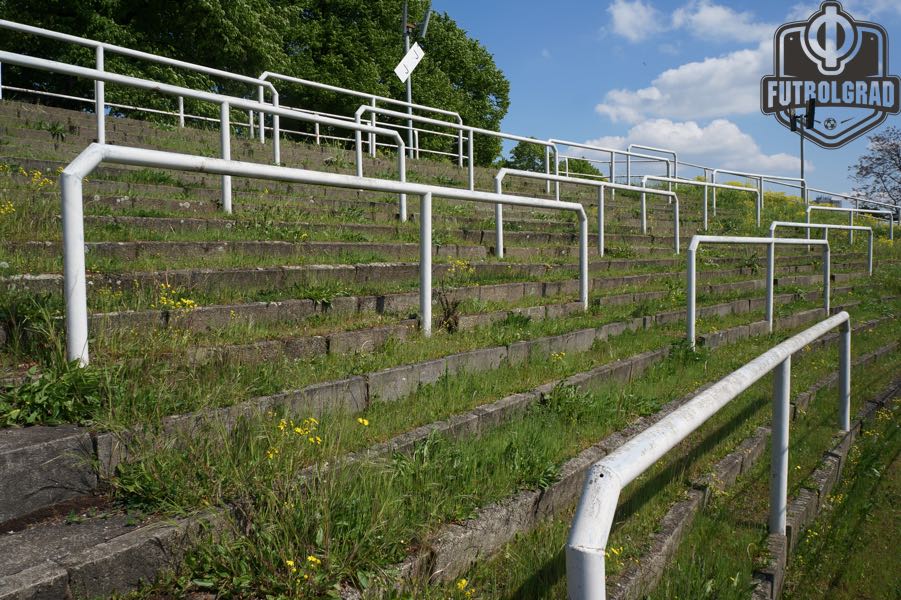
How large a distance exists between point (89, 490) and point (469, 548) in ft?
4.69

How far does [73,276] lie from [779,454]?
338 cm

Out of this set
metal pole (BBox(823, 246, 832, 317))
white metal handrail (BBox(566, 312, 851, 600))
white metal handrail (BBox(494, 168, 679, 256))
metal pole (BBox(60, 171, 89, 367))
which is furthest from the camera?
metal pole (BBox(823, 246, 832, 317))

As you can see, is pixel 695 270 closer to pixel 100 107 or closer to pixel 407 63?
pixel 100 107

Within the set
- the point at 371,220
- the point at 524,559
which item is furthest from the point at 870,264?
the point at 524,559

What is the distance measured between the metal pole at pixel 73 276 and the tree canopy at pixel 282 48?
15346 mm

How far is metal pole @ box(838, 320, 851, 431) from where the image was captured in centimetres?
527

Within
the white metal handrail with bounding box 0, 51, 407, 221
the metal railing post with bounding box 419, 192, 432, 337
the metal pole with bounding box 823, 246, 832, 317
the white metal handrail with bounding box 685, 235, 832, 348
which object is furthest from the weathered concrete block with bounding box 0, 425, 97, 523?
the metal pole with bounding box 823, 246, 832, 317

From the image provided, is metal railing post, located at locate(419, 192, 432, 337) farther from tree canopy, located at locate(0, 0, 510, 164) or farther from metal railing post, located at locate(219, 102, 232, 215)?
tree canopy, located at locate(0, 0, 510, 164)

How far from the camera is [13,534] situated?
236 cm

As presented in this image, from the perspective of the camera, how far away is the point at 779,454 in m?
3.58

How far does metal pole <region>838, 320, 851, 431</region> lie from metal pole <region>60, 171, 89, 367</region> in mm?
4875

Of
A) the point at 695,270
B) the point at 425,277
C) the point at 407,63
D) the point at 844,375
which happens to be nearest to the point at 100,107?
the point at 425,277

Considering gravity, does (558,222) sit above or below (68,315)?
above

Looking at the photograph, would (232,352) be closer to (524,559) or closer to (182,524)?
(182,524)
